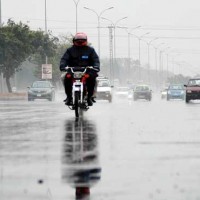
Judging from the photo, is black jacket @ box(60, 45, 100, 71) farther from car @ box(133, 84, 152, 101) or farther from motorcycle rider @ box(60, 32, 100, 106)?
car @ box(133, 84, 152, 101)

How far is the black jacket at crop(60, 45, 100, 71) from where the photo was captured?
62.6 feet

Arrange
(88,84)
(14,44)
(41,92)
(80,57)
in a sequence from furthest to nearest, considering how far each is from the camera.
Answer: (14,44) → (41,92) → (88,84) → (80,57)

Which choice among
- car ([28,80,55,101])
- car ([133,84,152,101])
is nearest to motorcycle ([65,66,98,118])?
car ([28,80,55,101])

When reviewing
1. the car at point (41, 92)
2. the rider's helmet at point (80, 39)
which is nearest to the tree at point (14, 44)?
the car at point (41, 92)

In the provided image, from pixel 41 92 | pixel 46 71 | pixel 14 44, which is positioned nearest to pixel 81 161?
pixel 41 92

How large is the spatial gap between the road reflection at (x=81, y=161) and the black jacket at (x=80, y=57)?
3.61 meters

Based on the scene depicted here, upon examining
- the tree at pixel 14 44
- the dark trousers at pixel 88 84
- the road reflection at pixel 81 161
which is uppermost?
the tree at pixel 14 44

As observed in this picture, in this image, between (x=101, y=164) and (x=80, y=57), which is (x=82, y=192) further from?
(x=80, y=57)

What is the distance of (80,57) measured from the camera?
1927 cm

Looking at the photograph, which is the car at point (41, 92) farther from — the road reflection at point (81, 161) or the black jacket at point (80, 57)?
the road reflection at point (81, 161)

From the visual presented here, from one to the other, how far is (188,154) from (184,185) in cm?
315

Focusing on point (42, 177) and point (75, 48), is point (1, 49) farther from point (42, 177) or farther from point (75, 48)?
point (42, 177)

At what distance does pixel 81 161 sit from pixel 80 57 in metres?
9.72

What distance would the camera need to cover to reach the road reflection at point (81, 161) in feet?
25.2
